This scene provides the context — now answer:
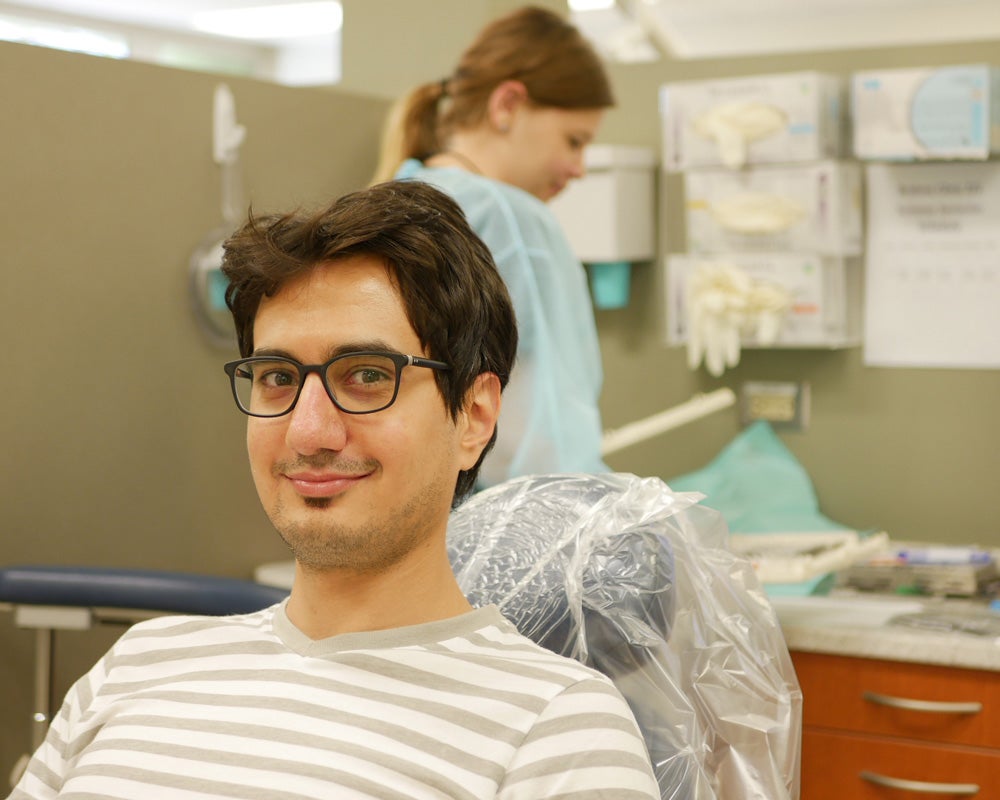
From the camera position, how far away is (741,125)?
7.83ft

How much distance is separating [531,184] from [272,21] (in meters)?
7.48

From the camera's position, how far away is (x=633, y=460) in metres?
2.71

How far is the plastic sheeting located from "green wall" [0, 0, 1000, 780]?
2.83 feet

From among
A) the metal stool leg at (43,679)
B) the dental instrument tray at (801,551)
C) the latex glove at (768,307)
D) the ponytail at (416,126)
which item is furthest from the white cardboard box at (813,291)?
the metal stool leg at (43,679)

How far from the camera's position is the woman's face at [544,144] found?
2.01 m

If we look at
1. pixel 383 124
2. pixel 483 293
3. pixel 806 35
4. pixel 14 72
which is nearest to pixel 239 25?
pixel 806 35

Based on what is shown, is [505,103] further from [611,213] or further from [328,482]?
[328,482]

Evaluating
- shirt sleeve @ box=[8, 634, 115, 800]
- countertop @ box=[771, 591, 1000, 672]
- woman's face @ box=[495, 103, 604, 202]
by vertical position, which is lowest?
countertop @ box=[771, 591, 1000, 672]

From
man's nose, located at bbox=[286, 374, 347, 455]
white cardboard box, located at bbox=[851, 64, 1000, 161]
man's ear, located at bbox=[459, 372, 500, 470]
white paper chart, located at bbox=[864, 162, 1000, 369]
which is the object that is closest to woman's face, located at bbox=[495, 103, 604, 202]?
white cardboard box, located at bbox=[851, 64, 1000, 161]

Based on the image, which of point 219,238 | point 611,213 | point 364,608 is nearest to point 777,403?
point 611,213

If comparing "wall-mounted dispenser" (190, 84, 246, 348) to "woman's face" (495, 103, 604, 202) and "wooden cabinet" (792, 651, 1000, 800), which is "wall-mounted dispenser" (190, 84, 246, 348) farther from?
"wooden cabinet" (792, 651, 1000, 800)

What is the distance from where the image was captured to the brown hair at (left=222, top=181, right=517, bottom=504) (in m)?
1.12

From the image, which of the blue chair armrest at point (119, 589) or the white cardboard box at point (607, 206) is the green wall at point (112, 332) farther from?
the white cardboard box at point (607, 206)

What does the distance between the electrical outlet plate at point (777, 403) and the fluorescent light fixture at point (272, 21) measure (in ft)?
20.5
